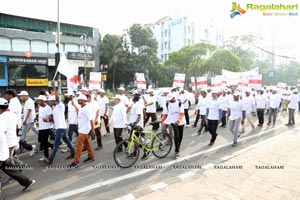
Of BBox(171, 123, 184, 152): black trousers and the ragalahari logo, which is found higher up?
the ragalahari logo

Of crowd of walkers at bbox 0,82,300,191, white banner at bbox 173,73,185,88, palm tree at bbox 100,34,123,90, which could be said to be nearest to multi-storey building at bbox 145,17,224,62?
palm tree at bbox 100,34,123,90

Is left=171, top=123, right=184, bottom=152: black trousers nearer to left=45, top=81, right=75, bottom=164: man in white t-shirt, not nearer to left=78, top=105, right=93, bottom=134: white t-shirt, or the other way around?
left=78, top=105, right=93, bottom=134: white t-shirt

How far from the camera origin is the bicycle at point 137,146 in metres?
5.45

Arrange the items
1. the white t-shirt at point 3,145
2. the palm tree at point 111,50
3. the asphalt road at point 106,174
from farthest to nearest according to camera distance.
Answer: the palm tree at point 111,50 → the asphalt road at point 106,174 → the white t-shirt at point 3,145

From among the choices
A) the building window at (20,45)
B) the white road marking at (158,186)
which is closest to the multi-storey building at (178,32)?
the building window at (20,45)

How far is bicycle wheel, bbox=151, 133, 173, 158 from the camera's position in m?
6.06

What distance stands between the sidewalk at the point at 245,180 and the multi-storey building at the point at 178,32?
4609 centimetres

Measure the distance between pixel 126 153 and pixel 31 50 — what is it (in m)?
25.6

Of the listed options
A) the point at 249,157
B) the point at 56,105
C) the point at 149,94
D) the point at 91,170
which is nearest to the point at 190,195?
the point at 91,170

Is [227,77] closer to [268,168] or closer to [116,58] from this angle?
[268,168]

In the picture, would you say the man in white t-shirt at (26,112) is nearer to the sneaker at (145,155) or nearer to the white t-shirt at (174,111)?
the sneaker at (145,155)

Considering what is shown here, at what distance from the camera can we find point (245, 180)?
4.83m

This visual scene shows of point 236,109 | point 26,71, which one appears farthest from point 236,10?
point 26,71

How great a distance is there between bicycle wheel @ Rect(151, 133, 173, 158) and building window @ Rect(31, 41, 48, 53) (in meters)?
25.4
